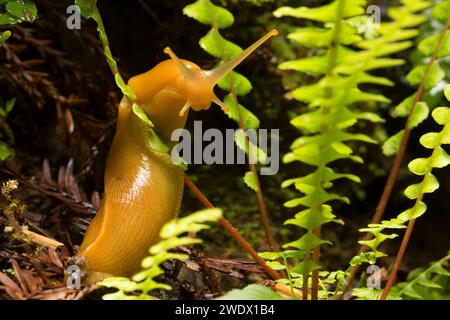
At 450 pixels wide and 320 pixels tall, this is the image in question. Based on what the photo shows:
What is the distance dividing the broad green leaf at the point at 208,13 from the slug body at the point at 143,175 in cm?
13

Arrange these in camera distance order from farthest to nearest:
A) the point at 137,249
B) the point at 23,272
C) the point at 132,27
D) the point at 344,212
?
the point at 344,212, the point at 132,27, the point at 137,249, the point at 23,272

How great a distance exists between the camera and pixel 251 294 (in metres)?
1.14

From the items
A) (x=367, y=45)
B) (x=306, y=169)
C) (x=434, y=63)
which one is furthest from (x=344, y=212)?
(x=367, y=45)

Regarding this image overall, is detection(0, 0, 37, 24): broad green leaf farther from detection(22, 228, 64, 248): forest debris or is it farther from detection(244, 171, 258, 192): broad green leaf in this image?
detection(244, 171, 258, 192): broad green leaf

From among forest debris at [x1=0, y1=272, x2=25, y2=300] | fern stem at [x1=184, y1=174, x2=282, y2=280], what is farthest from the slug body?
forest debris at [x1=0, y1=272, x2=25, y2=300]

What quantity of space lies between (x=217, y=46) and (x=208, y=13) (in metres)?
0.12

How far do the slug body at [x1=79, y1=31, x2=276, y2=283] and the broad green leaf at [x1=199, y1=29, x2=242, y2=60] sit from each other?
6 cm

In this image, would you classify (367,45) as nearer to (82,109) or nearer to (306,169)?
(82,109)

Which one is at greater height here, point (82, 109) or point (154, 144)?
point (82, 109)

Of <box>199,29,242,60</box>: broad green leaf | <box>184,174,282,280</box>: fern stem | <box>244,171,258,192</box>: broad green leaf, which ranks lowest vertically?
<box>184,174,282,280</box>: fern stem

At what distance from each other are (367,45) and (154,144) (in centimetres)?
78

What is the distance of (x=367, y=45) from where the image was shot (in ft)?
3.32

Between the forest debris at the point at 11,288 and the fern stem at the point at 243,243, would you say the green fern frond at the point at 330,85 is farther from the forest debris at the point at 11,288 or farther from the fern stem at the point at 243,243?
the forest debris at the point at 11,288

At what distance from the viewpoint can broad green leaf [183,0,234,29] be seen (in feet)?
5.00
